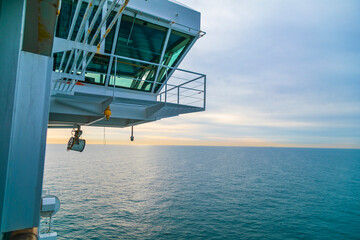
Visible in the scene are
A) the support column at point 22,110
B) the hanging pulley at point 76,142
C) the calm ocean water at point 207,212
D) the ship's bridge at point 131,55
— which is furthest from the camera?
the calm ocean water at point 207,212

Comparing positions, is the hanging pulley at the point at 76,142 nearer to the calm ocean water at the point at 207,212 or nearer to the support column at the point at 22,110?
the calm ocean water at the point at 207,212

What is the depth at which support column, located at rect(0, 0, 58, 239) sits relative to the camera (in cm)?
190

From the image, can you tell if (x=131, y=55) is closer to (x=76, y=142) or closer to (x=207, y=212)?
(x=76, y=142)

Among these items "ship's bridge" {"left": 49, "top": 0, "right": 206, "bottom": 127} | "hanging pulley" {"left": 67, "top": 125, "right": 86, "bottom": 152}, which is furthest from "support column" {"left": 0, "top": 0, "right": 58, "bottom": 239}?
"hanging pulley" {"left": 67, "top": 125, "right": 86, "bottom": 152}

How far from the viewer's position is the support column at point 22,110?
6.24 feet

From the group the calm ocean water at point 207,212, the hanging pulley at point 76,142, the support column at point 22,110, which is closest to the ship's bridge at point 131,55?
the hanging pulley at point 76,142

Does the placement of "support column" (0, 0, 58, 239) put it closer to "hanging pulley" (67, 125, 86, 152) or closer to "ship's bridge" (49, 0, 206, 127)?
"ship's bridge" (49, 0, 206, 127)

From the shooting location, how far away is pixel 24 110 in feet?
6.47

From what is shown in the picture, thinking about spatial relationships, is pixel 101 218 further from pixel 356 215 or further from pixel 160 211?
pixel 356 215

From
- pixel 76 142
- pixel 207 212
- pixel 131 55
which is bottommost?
pixel 207 212

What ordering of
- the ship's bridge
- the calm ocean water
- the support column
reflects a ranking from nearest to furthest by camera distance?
the support column
the ship's bridge
the calm ocean water

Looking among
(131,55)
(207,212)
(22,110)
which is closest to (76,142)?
(131,55)

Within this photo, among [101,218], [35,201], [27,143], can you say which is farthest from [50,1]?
[101,218]

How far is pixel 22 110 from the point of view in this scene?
1.96 m
